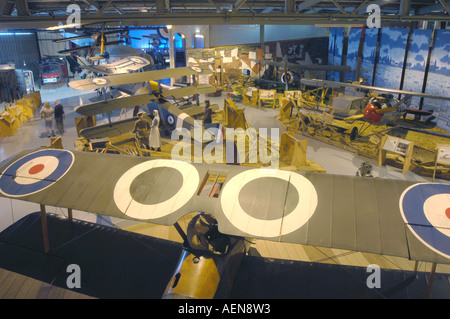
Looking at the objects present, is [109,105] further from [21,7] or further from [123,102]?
[21,7]

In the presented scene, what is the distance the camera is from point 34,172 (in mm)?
4574

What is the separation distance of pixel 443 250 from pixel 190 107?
11203mm

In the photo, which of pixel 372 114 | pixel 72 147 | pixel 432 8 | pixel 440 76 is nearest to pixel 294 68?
pixel 432 8

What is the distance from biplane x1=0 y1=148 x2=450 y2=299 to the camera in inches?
128

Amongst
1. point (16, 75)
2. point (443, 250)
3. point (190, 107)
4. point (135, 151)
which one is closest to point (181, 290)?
point (443, 250)

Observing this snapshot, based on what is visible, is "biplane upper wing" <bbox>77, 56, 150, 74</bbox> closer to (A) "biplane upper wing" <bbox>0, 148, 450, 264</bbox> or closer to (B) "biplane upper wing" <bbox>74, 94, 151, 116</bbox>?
(B) "biplane upper wing" <bbox>74, 94, 151, 116</bbox>

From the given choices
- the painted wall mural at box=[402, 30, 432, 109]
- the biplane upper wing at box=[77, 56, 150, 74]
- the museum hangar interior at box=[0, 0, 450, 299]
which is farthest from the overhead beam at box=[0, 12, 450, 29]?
the painted wall mural at box=[402, 30, 432, 109]

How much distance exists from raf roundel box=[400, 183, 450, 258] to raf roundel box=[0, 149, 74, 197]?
177 inches

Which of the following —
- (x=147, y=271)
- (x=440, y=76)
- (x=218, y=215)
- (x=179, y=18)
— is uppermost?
(x=179, y=18)

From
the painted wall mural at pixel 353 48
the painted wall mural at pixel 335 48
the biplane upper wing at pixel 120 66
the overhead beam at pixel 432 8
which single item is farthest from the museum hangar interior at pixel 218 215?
the painted wall mural at pixel 335 48

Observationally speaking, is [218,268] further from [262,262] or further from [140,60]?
[140,60]

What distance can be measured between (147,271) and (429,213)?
3.66m

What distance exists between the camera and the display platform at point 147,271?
162 inches
